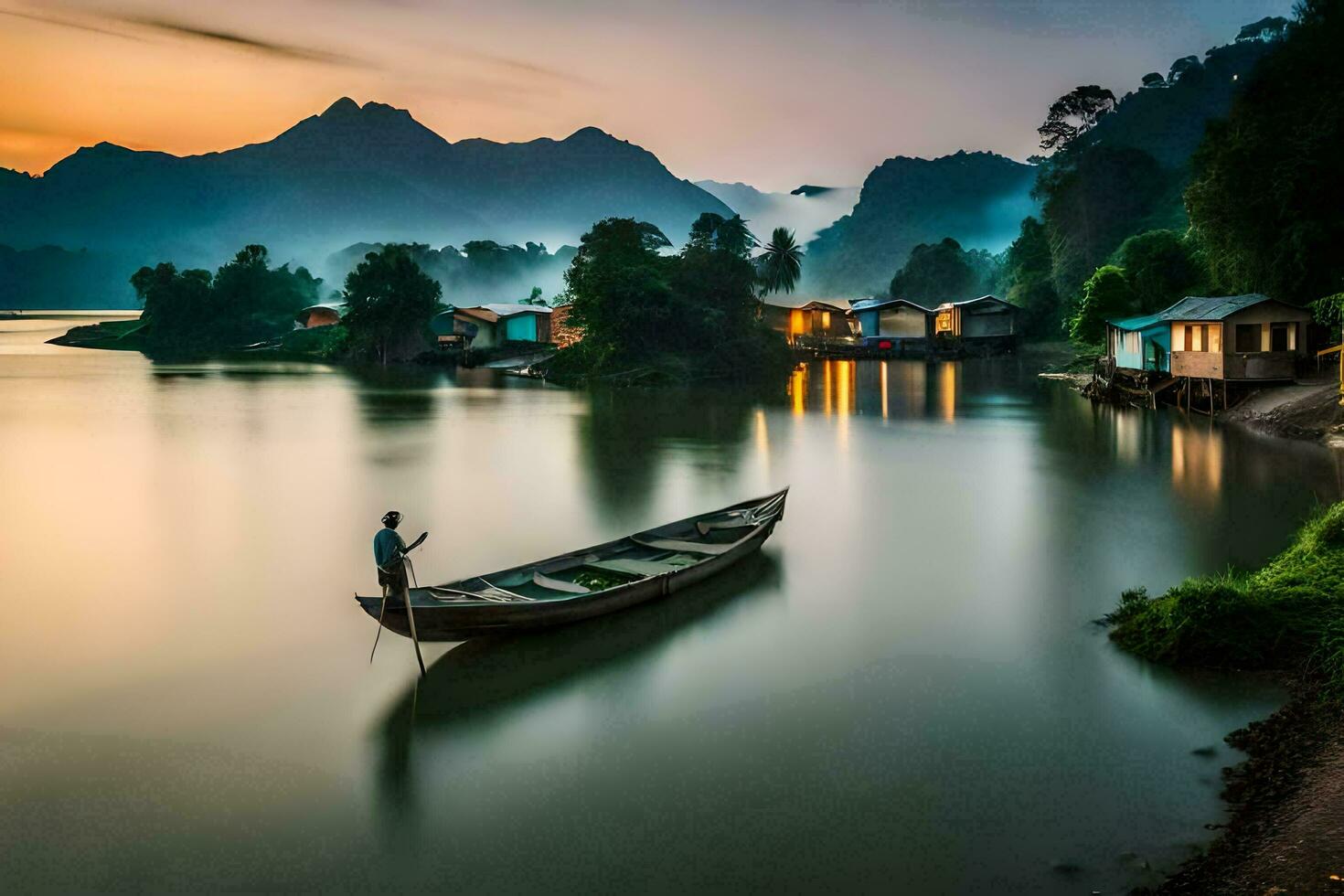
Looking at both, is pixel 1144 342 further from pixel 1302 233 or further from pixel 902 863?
pixel 902 863

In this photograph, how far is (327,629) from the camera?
14.8 metres

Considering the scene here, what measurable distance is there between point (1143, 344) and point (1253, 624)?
1382 inches

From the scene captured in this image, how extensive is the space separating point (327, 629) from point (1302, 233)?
37.5m

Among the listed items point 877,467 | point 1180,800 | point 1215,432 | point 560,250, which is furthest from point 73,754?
point 560,250

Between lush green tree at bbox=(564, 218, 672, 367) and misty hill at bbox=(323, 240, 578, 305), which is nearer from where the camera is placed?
lush green tree at bbox=(564, 218, 672, 367)

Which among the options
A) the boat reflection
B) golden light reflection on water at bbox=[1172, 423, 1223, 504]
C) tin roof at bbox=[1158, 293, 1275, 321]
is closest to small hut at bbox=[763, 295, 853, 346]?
tin roof at bbox=[1158, 293, 1275, 321]

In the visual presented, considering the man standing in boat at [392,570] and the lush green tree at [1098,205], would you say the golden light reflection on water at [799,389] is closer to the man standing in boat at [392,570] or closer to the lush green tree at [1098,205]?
the lush green tree at [1098,205]

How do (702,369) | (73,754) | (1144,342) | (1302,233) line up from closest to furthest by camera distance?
(73,754)
(1302,233)
(1144,342)
(702,369)

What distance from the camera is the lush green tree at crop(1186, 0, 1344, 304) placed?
36.8m

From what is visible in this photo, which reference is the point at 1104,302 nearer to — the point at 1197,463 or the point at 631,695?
the point at 1197,463

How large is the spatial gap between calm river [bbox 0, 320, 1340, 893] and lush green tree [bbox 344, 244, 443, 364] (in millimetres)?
59189

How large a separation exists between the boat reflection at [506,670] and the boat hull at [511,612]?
0.30 metres

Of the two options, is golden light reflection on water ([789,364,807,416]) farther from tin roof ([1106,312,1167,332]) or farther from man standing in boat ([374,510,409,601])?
man standing in boat ([374,510,409,601])

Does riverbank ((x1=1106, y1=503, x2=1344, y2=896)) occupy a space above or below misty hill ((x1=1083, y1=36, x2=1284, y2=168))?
below
